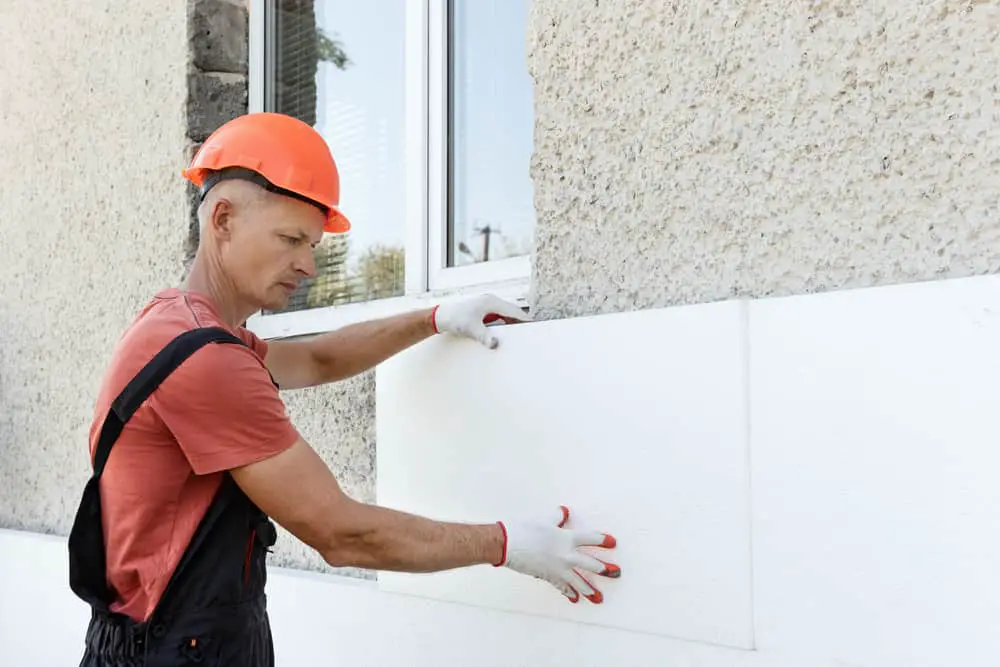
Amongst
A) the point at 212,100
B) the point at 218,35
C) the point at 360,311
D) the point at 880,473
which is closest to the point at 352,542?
the point at 880,473

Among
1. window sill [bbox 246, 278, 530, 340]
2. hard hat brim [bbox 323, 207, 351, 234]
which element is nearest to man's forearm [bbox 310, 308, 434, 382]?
window sill [bbox 246, 278, 530, 340]

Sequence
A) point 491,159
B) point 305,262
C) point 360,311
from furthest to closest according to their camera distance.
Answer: point 360,311 → point 491,159 → point 305,262

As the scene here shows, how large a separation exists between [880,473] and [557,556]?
64 centimetres

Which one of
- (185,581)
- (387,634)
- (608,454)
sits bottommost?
(387,634)

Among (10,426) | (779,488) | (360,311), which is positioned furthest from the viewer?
(10,426)

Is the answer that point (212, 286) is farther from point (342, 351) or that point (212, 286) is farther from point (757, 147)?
point (757, 147)

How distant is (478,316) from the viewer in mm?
2299

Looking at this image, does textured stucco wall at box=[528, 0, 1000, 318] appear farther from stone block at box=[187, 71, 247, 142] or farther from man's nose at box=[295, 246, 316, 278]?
stone block at box=[187, 71, 247, 142]

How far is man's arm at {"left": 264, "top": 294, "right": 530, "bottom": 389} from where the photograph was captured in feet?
7.56

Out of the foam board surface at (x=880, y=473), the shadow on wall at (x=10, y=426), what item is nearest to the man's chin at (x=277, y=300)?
the foam board surface at (x=880, y=473)

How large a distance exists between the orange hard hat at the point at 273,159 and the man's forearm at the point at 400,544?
0.68 metres

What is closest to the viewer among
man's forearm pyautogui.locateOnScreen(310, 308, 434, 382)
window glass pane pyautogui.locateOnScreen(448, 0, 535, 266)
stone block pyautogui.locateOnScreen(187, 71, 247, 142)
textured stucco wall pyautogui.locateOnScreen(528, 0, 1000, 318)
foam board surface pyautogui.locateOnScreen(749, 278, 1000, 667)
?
foam board surface pyautogui.locateOnScreen(749, 278, 1000, 667)

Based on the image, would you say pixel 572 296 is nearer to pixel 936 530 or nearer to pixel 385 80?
pixel 936 530

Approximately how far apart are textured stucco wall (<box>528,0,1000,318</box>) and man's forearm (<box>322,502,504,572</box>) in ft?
1.84
